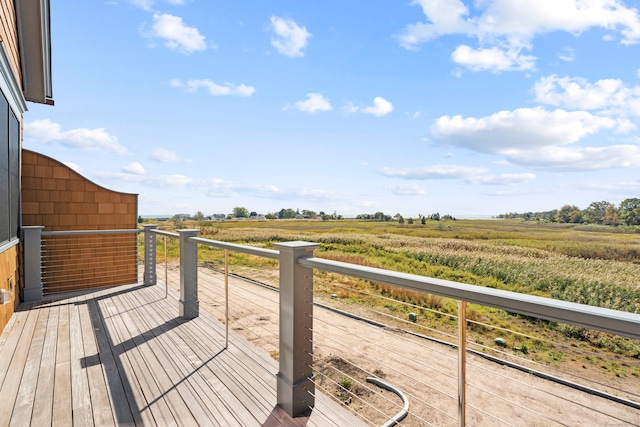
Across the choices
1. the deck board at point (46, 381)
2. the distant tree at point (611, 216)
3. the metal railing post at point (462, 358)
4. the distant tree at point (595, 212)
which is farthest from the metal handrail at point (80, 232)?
the distant tree at point (595, 212)

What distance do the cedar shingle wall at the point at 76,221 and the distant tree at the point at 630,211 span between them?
3813 centimetres

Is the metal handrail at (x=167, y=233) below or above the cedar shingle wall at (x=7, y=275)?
above

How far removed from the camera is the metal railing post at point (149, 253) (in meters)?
5.21

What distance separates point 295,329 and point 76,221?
17.0 feet

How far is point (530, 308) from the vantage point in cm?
101

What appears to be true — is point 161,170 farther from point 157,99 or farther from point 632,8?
point 632,8

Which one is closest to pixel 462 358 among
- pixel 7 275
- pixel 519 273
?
pixel 7 275

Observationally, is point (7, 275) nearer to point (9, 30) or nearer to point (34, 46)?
point (9, 30)

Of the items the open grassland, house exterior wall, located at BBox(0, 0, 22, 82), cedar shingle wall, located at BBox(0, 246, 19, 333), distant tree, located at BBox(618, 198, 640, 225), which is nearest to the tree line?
distant tree, located at BBox(618, 198, 640, 225)

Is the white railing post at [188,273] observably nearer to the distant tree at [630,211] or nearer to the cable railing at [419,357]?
the cable railing at [419,357]

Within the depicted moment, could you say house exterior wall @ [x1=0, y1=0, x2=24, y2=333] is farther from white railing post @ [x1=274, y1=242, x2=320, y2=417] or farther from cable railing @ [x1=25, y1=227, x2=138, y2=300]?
white railing post @ [x1=274, y1=242, x2=320, y2=417]

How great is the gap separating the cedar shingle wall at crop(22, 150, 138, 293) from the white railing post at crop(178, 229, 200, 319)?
2.66 meters

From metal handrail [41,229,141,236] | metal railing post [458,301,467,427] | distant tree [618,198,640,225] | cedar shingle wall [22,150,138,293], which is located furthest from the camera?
distant tree [618,198,640,225]

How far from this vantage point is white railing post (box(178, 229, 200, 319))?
3.72 meters
